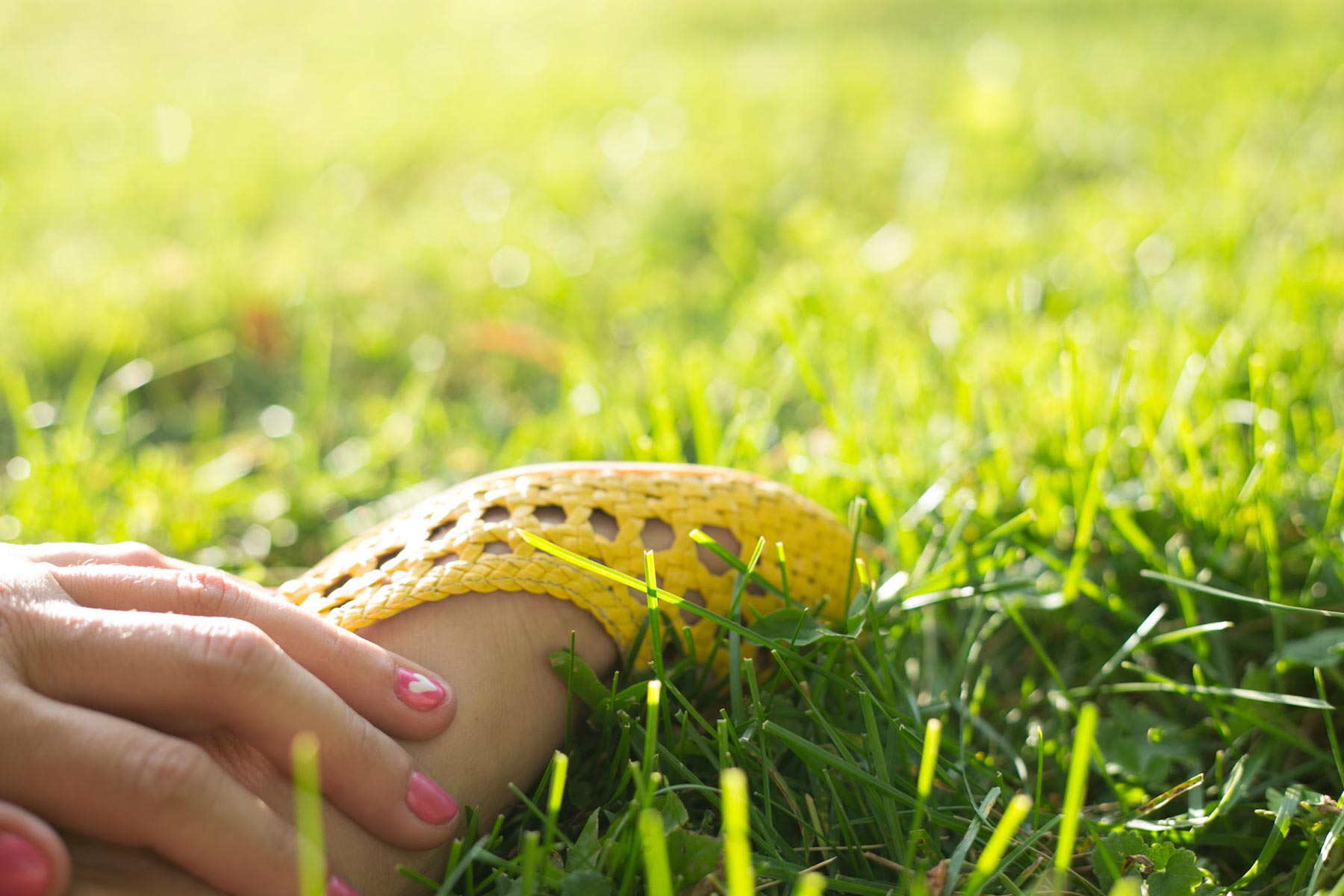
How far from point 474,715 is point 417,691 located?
9 centimetres

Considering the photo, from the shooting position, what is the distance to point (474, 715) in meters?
1.16

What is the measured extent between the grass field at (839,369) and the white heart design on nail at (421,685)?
0.18 metres

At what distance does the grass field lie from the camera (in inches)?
48.9

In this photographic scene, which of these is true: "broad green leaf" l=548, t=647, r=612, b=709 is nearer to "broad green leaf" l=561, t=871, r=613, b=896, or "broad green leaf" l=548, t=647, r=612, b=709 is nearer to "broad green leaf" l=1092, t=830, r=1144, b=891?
"broad green leaf" l=561, t=871, r=613, b=896

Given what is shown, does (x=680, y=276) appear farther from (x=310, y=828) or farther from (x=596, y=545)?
(x=310, y=828)

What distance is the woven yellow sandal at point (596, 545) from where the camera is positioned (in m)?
1.26

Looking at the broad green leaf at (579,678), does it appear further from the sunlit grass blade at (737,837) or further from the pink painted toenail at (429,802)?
the sunlit grass blade at (737,837)

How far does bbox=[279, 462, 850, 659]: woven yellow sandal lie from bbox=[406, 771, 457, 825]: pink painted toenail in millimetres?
233

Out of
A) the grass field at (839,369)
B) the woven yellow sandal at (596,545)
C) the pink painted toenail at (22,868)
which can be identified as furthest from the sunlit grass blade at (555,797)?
Result: the pink painted toenail at (22,868)

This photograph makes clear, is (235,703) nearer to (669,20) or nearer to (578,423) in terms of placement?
(578,423)

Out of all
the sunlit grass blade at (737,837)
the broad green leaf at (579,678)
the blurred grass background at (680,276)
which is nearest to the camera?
the sunlit grass blade at (737,837)

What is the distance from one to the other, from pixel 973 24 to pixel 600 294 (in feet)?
15.4

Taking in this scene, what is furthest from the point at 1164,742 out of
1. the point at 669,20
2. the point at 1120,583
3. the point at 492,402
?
the point at 669,20

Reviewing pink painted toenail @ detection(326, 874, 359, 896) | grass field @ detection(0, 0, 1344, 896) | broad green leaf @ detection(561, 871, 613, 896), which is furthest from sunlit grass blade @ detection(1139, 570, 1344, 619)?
pink painted toenail @ detection(326, 874, 359, 896)
